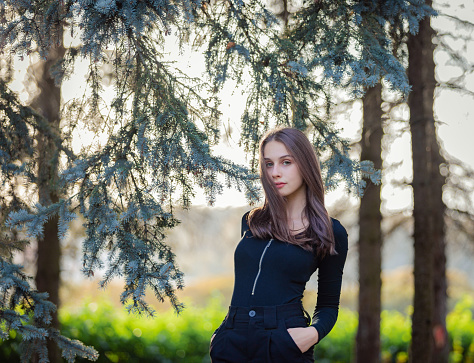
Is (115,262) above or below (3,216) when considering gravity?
below

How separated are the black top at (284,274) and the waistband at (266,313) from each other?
3 centimetres

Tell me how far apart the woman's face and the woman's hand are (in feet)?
2.31

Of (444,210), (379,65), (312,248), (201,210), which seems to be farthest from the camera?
(201,210)

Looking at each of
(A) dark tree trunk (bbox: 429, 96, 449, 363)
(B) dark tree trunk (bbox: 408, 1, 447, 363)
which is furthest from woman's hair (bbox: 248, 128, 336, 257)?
(A) dark tree trunk (bbox: 429, 96, 449, 363)

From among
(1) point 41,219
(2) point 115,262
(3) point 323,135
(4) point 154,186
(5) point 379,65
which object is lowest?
(2) point 115,262

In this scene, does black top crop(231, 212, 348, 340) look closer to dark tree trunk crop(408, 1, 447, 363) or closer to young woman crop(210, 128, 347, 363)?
young woman crop(210, 128, 347, 363)

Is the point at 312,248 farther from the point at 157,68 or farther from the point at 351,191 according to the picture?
the point at 157,68

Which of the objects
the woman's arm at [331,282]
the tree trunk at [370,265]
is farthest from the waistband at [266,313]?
the tree trunk at [370,265]

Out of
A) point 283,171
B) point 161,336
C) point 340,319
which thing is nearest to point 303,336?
point 283,171

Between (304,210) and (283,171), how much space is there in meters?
0.24

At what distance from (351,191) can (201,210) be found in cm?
642

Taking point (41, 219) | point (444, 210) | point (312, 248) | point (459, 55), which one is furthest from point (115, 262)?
point (444, 210)

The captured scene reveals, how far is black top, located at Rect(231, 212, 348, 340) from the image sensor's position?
269 centimetres

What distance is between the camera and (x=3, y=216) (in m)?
4.84
